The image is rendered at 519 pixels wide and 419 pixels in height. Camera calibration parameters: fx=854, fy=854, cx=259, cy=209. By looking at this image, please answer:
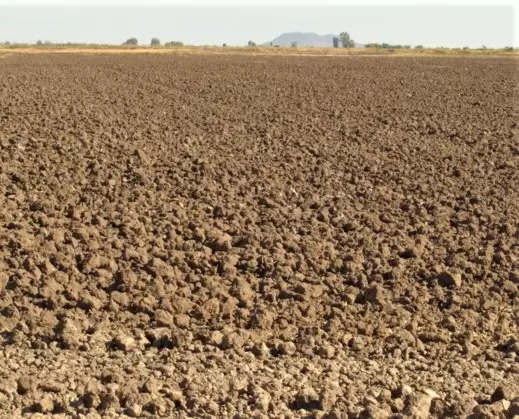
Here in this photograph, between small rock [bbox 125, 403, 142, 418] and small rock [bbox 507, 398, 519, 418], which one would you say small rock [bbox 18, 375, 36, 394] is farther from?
small rock [bbox 507, 398, 519, 418]

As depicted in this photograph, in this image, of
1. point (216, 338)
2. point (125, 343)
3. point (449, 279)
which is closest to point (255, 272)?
point (216, 338)

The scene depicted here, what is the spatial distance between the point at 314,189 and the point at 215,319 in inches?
187

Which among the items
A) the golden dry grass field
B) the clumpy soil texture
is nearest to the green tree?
the golden dry grass field

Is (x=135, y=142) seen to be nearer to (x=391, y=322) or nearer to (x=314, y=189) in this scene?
(x=314, y=189)

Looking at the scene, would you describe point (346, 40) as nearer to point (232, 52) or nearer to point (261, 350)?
point (232, 52)

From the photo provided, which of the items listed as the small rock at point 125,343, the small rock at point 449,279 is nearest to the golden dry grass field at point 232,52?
the small rock at point 449,279

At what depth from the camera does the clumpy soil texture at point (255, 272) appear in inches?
215

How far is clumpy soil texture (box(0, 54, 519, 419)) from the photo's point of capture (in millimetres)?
5473

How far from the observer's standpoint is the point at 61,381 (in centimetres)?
549

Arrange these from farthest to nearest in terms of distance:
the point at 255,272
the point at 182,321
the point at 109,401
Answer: the point at 255,272
the point at 182,321
the point at 109,401

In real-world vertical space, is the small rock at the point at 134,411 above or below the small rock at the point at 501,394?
above

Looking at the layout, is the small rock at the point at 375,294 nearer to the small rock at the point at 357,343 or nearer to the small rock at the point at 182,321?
the small rock at the point at 357,343

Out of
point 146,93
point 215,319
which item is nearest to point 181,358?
point 215,319

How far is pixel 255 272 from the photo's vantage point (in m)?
7.91
